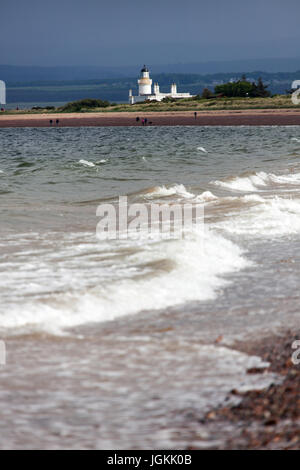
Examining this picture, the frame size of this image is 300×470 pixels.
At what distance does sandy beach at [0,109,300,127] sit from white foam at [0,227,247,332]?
84968mm

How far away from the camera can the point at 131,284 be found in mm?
7832

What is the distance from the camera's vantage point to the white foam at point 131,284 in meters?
6.77

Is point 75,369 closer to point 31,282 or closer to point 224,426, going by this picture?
point 224,426

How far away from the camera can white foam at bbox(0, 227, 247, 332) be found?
677 centimetres

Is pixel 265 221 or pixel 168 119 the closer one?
pixel 265 221

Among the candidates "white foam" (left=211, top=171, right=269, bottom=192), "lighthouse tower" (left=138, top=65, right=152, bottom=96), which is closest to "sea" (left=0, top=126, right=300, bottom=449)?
"white foam" (left=211, top=171, right=269, bottom=192)

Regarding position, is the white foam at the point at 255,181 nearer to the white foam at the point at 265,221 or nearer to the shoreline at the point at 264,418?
the white foam at the point at 265,221

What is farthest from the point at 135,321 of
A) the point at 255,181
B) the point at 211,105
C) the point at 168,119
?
the point at 211,105

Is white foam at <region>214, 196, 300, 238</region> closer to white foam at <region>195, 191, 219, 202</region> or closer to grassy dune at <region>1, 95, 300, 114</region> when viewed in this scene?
white foam at <region>195, 191, 219, 202</region>

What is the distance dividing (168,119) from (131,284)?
337 ft

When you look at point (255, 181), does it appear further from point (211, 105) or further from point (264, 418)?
point (211, 105)

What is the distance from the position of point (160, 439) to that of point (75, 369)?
4.24ft

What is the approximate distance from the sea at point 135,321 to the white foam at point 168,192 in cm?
406

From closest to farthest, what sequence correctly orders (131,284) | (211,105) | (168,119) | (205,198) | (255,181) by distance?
(131,284)
(205,198)
(255,181)
(168,119)
(211,105)
